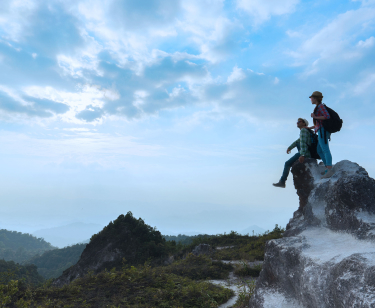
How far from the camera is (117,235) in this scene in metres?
23.1

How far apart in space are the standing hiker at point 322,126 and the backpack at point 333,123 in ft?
0.26

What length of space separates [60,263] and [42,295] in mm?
70172

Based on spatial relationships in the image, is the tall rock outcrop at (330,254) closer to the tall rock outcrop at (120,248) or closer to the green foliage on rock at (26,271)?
the tall rock outcrop at (120,248)

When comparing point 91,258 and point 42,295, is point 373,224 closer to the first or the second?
point 42,295

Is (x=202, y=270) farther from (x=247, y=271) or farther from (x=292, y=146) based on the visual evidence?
(x=292, y=146)

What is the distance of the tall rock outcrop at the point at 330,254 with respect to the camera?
3.39 m

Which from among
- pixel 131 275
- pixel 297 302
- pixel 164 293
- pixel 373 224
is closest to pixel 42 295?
pixel 131 275

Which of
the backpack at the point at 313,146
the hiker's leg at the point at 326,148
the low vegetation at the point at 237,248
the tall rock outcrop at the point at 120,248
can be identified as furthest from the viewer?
the tall rock outcrop at the point at 120,248

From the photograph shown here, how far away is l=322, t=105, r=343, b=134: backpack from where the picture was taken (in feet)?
20.2

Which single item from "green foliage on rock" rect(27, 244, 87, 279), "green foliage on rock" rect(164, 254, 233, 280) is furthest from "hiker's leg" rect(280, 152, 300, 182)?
"green foliage on rock" rect(27, 244, 87, 279)

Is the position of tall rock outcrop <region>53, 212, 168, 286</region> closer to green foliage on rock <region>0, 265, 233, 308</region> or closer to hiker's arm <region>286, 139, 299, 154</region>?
green foliage on rock <region>0, 265, 233, 308</region>

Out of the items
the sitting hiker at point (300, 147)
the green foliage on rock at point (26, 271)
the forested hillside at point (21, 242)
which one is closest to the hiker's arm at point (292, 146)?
the sitting hiker at point (300, 147)

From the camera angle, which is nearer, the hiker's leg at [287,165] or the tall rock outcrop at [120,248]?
the hiker's leg at [287,165]

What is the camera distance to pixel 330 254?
4.22 metres
